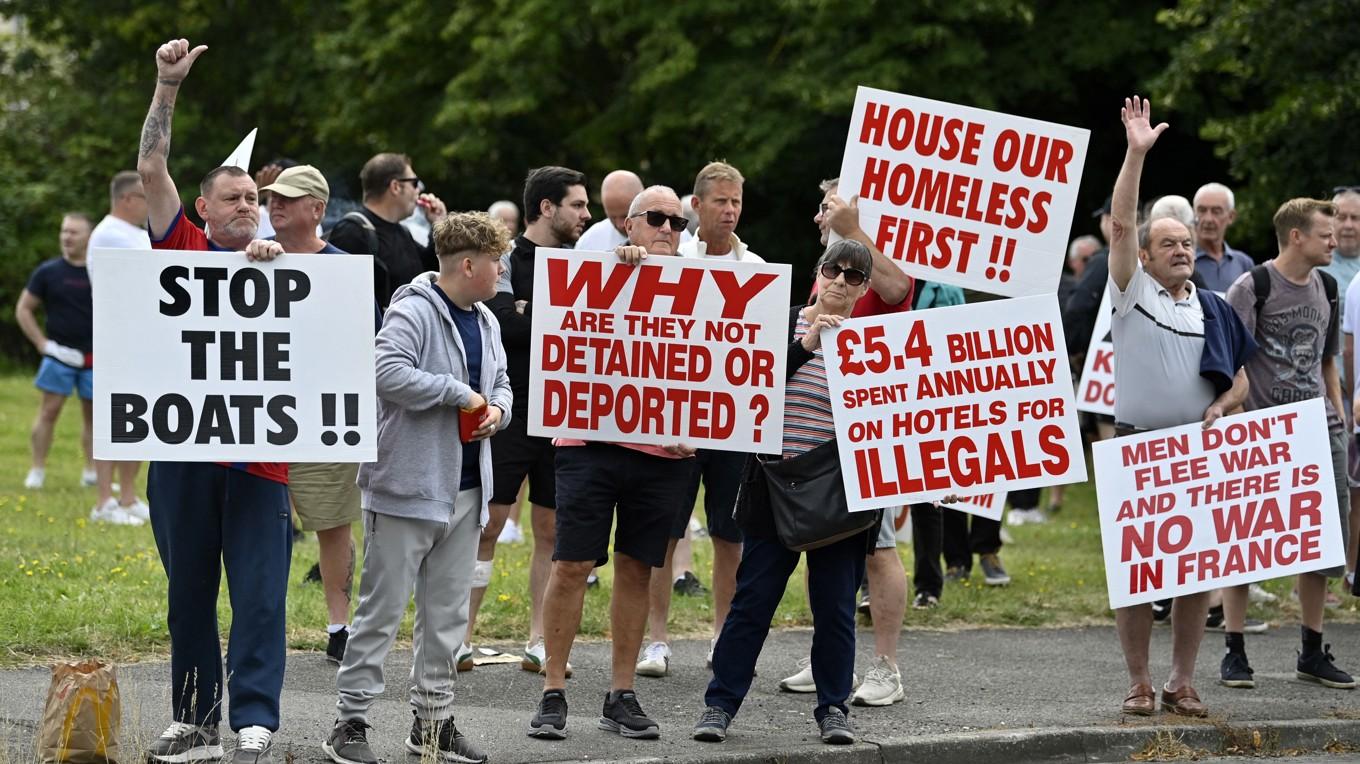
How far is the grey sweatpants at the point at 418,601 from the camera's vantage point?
6.10 metres

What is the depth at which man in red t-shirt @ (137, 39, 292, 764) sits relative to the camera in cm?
590

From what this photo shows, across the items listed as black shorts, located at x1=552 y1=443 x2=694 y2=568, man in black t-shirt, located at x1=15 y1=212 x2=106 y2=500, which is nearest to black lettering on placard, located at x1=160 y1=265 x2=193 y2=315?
black shorts, located at x1=552 y1=443 x2=694 y2=568

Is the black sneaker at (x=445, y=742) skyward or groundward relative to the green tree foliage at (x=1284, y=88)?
groundward

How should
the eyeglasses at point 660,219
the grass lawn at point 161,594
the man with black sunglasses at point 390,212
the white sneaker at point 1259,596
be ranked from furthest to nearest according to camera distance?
the white sneaker at point 1259,596, the man with black sunglasses at point 390,212, the grass lawn at point 161,594, the eyeglasses at point 660,219

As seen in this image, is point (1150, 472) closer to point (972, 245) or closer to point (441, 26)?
point (972, 245)

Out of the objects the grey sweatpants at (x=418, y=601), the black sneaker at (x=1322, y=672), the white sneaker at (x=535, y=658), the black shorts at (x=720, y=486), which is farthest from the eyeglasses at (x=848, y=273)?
the black sneaker at (x=1322, y=672)

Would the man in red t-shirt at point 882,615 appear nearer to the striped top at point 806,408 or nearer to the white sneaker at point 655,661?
the white sneaker at point 655,661

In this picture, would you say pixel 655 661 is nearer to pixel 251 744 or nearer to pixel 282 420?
pixel 251 744

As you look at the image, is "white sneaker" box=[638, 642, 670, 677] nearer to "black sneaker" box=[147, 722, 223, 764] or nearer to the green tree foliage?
"black sneaker" box=[147, 722, 223, 764]

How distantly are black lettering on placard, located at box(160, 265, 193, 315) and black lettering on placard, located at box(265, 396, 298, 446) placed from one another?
1.40ft

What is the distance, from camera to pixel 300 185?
7055 mm

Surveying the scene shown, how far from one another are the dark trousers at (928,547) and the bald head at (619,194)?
2.41m

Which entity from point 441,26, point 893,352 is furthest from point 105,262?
point 441,26

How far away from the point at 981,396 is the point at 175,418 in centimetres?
313
